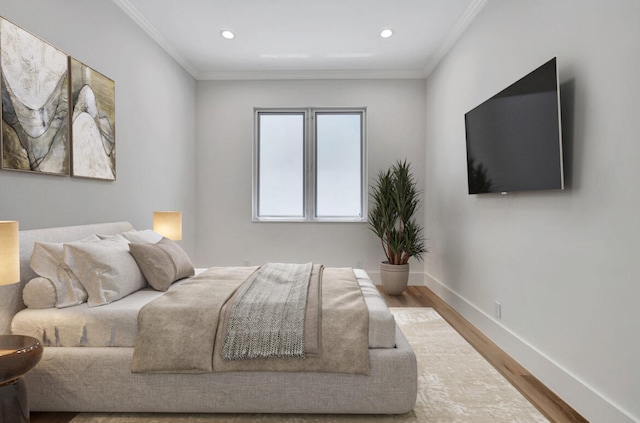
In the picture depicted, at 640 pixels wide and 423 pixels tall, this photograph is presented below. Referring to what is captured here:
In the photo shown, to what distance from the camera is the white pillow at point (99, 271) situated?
2.06 metres

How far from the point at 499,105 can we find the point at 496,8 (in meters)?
0.90

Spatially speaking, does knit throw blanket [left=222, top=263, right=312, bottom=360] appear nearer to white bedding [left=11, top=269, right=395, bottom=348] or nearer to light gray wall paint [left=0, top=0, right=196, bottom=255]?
white bedding [left=11, top=269, right=395, bottom=348]

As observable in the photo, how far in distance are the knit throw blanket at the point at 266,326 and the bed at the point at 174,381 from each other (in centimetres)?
12

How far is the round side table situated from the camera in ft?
4.73

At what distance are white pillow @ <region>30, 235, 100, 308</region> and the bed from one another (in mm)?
121

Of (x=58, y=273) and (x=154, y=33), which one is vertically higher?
(x=154, y=33)

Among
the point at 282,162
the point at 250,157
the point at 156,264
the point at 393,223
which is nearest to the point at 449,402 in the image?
the point at 156,264

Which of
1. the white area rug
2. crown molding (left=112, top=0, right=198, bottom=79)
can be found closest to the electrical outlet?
the white area rug

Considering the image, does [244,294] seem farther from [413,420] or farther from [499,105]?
[499,105]

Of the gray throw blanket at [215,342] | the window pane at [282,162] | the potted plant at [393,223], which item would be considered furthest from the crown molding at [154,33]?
the potted plant at [393,223]

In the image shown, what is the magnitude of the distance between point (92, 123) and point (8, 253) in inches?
58.6

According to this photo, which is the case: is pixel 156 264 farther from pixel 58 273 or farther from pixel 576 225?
pixel 576 225

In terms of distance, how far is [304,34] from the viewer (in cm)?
379

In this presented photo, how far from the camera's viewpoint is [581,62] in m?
1.92
